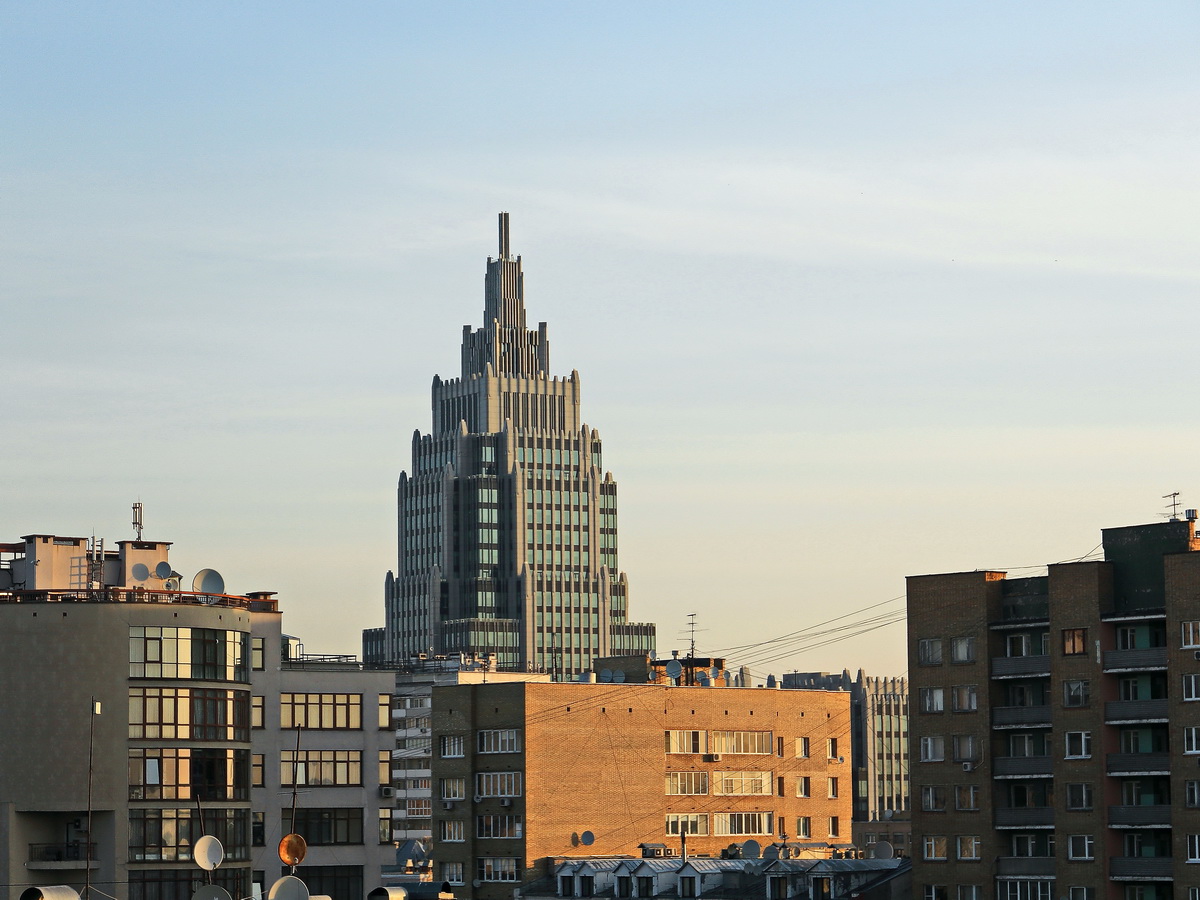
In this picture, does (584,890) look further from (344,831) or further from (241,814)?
(241,814)

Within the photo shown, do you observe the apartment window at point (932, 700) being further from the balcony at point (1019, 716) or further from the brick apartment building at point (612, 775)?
the brick apartment building at point (612, 775)

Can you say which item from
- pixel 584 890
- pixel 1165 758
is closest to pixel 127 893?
pixel 584 890

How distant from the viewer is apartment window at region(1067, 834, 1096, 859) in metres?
131

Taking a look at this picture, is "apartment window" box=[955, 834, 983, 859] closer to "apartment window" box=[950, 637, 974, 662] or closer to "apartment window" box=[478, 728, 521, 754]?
"apartment window" box=[950, 637, 974, 662]

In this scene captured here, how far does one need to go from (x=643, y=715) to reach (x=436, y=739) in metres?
15.6

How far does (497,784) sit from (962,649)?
131 feet

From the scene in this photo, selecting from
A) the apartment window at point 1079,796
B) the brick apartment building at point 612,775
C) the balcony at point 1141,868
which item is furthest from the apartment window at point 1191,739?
the brick apartment building at point 612,775

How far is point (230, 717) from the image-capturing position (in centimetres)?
11731

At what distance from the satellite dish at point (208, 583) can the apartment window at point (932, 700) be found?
47566 millimetres

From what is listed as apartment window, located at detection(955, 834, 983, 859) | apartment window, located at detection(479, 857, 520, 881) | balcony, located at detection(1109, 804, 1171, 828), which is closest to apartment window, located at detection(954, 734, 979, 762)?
apartment window, located at detection(955, 834, 983, 859)

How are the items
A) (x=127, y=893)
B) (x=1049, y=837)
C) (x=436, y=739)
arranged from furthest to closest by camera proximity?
(x=436, y=739) < (x=1049, y=837) < (x=127, y=893)

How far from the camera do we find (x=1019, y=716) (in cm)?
13675

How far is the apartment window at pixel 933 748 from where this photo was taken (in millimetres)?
140375

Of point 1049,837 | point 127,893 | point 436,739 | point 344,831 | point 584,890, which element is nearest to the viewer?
point 127,893
